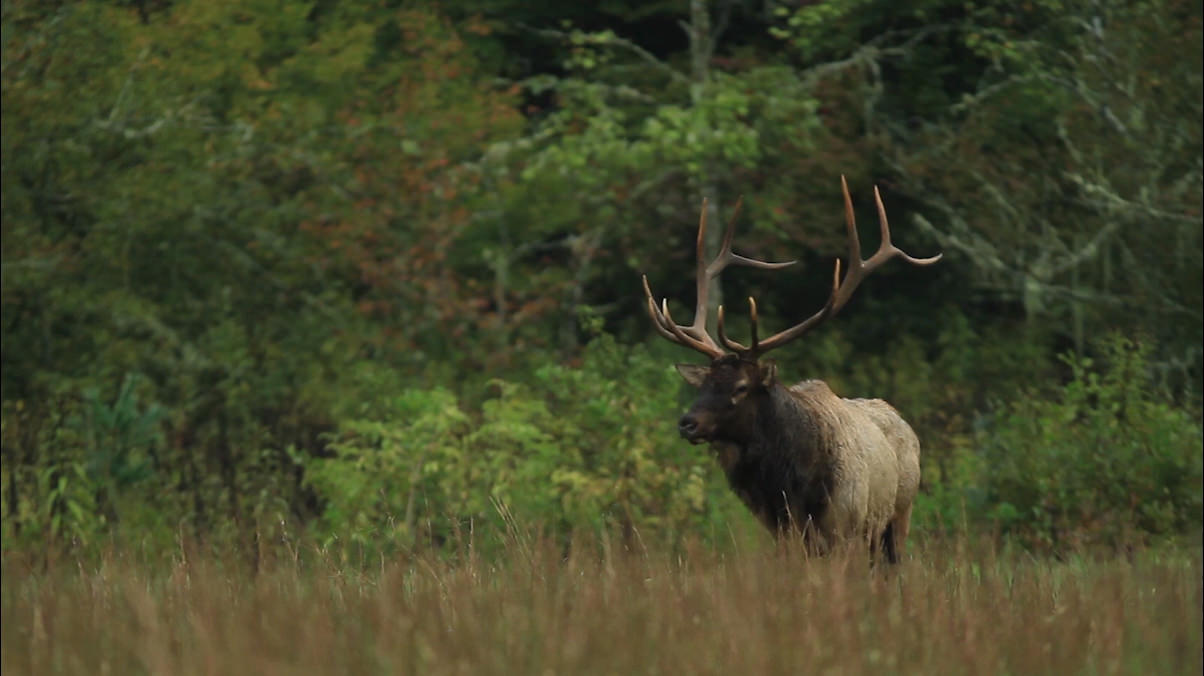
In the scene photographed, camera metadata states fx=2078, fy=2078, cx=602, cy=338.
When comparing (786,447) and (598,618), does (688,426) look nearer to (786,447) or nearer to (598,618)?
(786,447)

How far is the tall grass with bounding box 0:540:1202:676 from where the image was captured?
5527 millimetres

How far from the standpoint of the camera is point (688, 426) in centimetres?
987

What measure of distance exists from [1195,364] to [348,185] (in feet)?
28.2

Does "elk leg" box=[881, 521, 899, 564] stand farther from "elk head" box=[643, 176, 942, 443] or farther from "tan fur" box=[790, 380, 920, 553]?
"elk head" box=[643, 176, 942, 443]

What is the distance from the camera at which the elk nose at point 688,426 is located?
387 inches

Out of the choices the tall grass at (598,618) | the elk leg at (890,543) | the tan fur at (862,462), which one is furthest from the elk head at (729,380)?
the tall grass at (598,618)

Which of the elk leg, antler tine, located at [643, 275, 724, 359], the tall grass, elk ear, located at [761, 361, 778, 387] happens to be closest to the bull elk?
elk ear, located at [761, 361, 778, 387]

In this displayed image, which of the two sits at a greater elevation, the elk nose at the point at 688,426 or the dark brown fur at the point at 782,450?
the elk nose at the point at 688,426

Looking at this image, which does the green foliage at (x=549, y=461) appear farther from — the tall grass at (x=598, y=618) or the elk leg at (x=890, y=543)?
the tall grass at (x=598, y=618)

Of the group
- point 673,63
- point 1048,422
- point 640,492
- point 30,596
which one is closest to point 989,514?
point 1048,422

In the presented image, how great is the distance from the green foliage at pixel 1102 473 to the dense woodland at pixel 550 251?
29mm

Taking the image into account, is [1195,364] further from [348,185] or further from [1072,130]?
[348,185]

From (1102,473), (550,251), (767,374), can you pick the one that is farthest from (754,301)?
(550,251)

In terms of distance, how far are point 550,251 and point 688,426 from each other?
16.7 m
